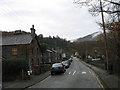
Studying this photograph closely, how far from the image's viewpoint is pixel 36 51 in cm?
3434

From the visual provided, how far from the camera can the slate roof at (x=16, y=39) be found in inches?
1227

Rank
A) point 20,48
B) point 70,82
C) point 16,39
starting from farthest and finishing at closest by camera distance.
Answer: point 16,39 → point 20,48 → point 70,82

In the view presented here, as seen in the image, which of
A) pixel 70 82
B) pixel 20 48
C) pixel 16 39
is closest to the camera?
pixel 70 82

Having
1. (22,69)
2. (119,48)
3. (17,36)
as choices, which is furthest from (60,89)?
(17,36)

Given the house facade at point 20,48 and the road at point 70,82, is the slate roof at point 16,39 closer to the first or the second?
the house facade at point 20,48

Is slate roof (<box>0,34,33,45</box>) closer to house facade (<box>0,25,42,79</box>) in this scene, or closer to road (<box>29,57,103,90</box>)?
house facade (<box>0,25,42,79</box>)

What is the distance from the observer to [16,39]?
32656 millimetres

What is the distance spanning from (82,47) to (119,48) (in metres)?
59.6

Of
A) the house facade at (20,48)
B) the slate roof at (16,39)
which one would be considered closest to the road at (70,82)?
the house facade at (20,48)

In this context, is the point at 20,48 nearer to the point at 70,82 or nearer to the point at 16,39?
the point at 16,39

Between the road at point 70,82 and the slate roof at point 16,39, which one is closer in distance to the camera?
the road at point 70,82

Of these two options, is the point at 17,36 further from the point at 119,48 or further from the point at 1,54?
the point at 119,48

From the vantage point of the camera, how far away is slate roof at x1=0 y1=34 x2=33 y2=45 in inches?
1227

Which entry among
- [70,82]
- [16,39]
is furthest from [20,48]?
[70,82]
